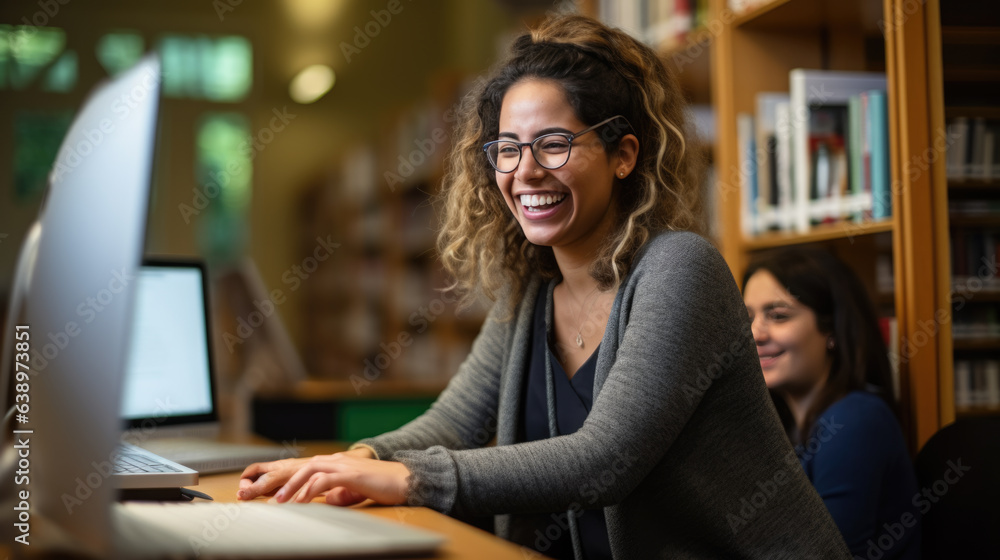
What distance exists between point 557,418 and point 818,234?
85 cm

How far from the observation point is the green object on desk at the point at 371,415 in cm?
296

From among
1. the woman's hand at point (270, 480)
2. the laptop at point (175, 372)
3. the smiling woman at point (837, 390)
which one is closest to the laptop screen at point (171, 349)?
the laptop at point (175, 372)

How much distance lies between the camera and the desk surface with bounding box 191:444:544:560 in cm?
75

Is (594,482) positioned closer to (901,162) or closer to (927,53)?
(901,162)

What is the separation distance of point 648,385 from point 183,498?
63cm

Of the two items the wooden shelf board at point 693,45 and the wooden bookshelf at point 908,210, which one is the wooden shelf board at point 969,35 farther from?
the wooden shelf board at point 693,45

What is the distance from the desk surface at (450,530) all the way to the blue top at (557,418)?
0.33 meters

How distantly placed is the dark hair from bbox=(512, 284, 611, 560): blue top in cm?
55

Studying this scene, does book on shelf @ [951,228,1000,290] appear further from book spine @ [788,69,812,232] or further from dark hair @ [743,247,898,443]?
book spine @ [788,69,812,232]

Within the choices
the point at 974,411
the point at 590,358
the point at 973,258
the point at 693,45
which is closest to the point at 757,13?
the point at 693,45

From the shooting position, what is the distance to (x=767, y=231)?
6.77ft

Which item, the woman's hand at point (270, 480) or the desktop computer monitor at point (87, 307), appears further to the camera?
the woman's hand at point (270, 480)

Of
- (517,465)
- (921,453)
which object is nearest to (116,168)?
(517,465)

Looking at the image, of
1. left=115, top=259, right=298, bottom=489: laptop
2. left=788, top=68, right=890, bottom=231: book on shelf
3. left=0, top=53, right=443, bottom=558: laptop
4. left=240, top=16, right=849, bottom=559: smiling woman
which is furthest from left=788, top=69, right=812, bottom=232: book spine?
left=0, top=53, right=443, bottom=558: laptop
